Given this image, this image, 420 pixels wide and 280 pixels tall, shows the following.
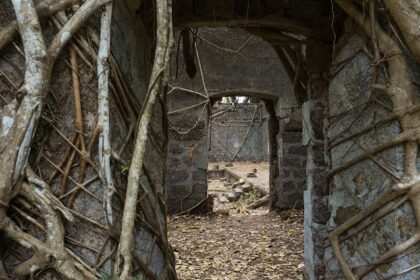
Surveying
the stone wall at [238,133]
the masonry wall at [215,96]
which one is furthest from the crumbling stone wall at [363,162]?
the stone wall at [238,133]

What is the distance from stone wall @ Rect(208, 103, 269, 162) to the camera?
12.7 m

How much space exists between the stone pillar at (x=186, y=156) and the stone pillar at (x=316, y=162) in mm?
2836

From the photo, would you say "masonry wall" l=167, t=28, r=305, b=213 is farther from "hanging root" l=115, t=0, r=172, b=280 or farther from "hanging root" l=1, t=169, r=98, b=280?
"hanging root" l=1, t=169, r=98, b=280

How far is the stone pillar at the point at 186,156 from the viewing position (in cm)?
593

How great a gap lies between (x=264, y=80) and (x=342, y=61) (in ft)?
11.5

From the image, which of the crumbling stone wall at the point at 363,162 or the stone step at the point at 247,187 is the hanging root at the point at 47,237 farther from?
the stone step at the point at 247,187

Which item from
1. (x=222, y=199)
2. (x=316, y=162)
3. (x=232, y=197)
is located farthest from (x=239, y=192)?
(x=316, y=162)

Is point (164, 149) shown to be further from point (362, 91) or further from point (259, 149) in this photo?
point (259, 149)

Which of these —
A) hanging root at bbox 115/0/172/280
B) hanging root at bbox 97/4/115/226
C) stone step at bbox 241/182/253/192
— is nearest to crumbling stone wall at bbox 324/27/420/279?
hanging root at bbox 115/0/172/280

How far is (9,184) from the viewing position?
1.58 metres

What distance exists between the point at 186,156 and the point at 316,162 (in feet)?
10.0

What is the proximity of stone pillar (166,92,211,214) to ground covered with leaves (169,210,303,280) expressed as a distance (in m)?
0.30

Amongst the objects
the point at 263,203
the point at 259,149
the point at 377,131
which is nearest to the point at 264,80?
the point at 263,203

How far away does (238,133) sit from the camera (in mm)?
12984
